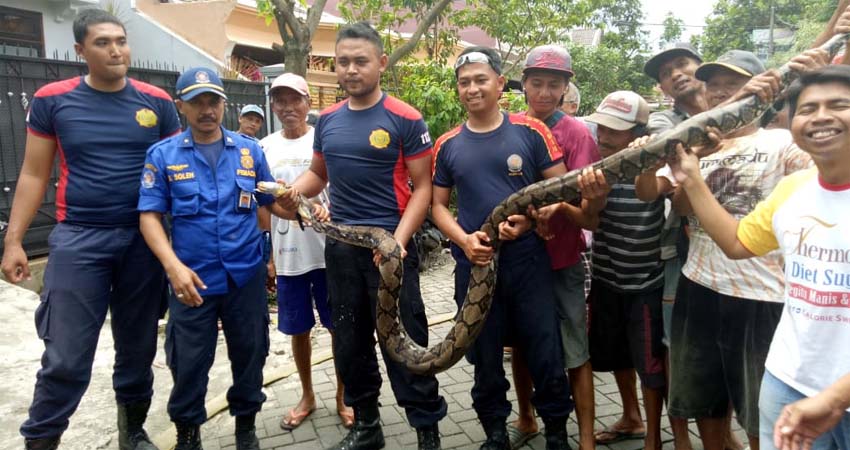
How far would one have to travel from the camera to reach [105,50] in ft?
12.8

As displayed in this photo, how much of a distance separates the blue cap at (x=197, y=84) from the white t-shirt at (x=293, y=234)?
1.13 meters

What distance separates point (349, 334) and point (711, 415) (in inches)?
95.2

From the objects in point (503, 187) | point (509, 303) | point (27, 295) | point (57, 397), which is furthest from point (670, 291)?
point (27, 295)

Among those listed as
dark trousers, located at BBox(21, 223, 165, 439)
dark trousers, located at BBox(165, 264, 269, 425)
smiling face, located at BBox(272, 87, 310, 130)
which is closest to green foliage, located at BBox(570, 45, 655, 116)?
smiling face, located at BBox(272, 87, 310, 130)

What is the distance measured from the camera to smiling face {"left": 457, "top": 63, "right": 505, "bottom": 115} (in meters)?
3.89

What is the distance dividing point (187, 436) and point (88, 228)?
157 centimetres

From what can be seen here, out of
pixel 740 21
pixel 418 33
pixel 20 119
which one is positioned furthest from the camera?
pixel 740 21

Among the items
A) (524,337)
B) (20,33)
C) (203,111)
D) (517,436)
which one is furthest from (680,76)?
(20,33)

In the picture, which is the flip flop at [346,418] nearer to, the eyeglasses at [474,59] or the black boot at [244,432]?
the black boot at [244,432]

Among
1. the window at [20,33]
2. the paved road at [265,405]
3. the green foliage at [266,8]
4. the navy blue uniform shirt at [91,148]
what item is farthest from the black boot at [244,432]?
the window at [20,33]

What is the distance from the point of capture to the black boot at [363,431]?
170 inches

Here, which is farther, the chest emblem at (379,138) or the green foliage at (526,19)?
the green foliage at (526,19)

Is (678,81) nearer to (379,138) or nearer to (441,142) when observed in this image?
(441,142)

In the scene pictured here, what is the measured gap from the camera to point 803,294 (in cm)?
238
